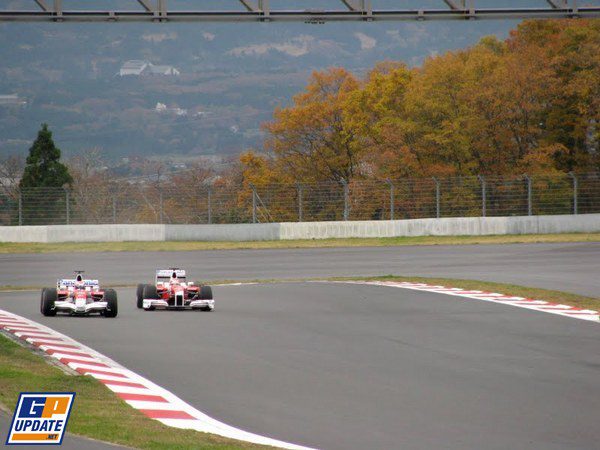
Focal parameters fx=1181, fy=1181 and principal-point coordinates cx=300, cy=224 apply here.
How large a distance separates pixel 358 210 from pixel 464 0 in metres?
22.5

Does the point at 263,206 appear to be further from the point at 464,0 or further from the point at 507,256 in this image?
the point at 464,0

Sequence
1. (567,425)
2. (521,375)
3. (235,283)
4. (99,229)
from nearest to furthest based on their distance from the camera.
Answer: (567,425) < (521,375) < (235,283) < (99,229)

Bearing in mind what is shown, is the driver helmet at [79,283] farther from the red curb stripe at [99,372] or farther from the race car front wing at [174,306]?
the red curb stripe at [99,372]

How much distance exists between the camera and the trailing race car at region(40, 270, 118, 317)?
1898 centimetres

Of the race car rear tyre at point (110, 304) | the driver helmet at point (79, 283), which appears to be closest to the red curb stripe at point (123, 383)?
the race car rear tyre at point (110, 304)

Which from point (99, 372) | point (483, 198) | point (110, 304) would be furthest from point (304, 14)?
point (483, 198)

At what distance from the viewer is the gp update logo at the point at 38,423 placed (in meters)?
7.64

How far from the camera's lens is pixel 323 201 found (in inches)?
1818

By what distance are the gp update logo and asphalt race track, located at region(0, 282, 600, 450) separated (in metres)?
1.82

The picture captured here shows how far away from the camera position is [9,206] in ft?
147

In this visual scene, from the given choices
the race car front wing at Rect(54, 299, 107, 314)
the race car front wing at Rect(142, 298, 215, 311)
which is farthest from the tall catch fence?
the race car front wing at Rect(54, 299, 107, 314)

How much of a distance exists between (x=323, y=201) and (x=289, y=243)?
3.20 meters

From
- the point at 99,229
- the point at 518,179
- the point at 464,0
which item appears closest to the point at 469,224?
the point at 518,179

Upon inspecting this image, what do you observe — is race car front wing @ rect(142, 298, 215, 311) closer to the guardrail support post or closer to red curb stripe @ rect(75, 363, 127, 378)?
red curb stripe @ rect(75, 363, 127, 378)
